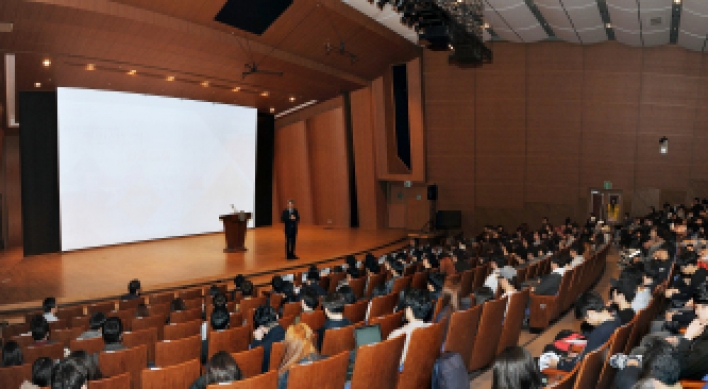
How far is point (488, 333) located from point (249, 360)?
201cm

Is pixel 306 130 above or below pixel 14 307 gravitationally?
→ above

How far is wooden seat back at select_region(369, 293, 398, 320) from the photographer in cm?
532

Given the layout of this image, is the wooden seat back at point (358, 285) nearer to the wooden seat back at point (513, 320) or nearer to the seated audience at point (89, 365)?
the wooden seat back at point (513, 320)

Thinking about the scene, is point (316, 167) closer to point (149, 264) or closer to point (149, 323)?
point (149, 264)

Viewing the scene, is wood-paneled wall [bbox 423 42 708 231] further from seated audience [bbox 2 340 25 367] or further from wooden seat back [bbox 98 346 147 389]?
seated audience [bbox 2 340 25 367]

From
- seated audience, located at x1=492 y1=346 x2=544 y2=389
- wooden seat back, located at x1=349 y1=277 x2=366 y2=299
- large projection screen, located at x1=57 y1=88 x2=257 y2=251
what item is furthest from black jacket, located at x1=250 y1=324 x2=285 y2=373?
large projection screen, located at x1=57 y1=88 x2=257 y2=251

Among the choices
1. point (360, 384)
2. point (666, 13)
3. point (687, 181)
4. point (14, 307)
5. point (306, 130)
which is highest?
point (666, 13)

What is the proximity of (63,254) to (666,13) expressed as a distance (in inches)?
559

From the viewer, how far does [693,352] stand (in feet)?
10.8

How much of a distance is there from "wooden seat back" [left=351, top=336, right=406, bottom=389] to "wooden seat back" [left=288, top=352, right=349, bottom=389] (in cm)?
12

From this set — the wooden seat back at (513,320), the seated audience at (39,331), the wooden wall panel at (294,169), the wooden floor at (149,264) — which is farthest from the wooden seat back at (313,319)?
the wooden wall panel at (294,169)

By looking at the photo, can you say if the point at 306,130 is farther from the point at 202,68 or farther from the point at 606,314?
the point at 606,314

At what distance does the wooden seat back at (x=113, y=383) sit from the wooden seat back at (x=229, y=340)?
1146 millimetres

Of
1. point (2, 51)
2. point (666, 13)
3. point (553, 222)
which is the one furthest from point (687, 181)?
point (2, 51)
